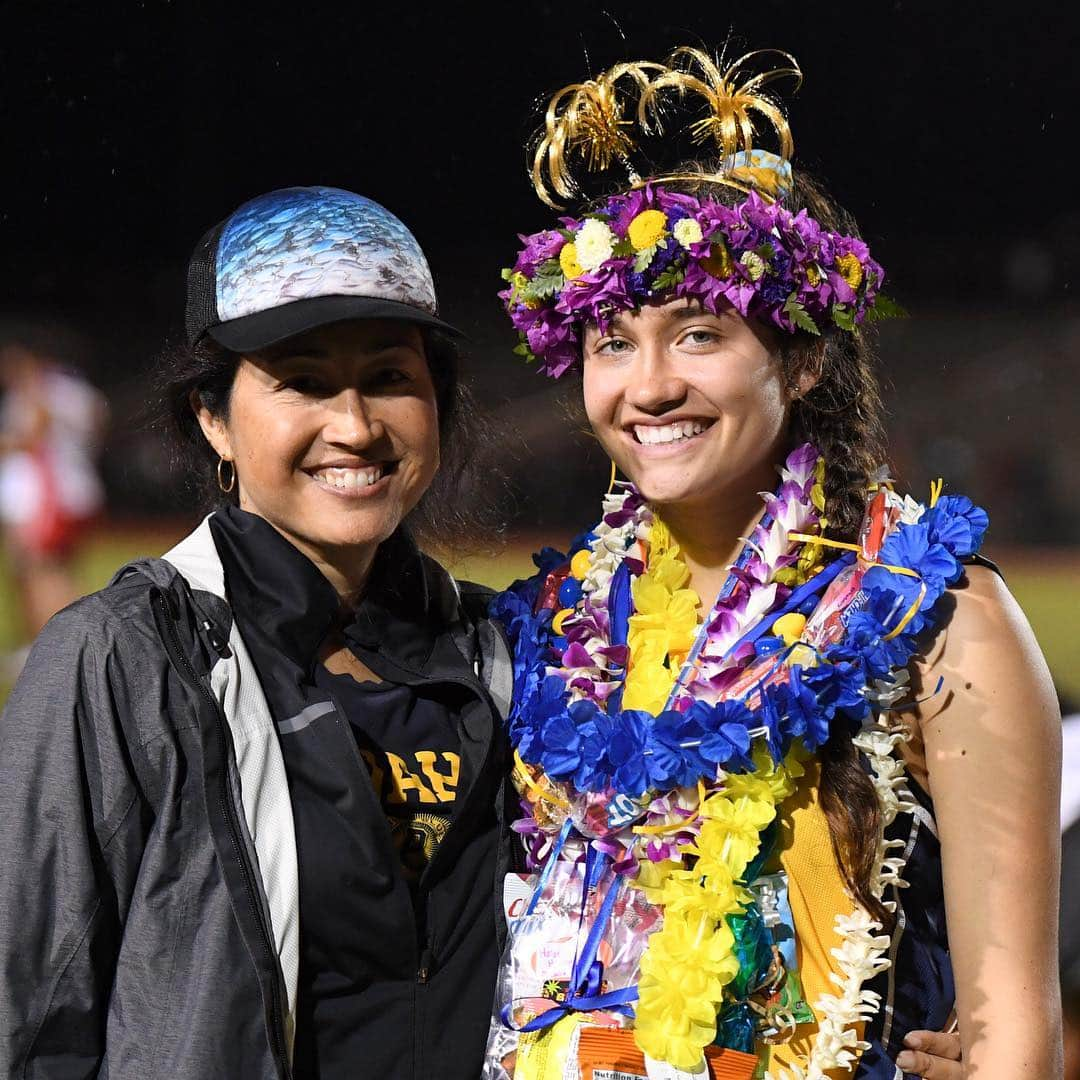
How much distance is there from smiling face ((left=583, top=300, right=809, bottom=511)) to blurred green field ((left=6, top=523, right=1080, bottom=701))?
8.71 feet

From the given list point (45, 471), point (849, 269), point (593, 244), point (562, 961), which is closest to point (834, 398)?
point (849, 269)

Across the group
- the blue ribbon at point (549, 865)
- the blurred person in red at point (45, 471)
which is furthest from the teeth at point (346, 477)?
the blurred person in red at point (45, 471)

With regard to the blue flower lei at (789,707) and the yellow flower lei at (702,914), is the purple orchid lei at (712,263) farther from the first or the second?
the yellow flower lei at (702,914)

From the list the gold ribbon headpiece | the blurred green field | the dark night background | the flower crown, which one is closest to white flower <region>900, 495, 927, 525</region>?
the flower crown

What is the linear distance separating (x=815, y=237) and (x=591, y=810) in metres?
0.86

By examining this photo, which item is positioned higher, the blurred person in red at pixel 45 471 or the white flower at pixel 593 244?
the blurred person in red at pixel 45 471

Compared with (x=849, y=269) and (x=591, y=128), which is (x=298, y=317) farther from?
(x=849, y=269)

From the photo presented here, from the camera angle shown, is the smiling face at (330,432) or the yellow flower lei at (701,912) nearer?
the yellow flower lei at (701,912)

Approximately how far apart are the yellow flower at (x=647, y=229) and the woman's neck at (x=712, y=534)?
392 mm

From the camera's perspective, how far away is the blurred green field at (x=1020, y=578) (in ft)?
15.8

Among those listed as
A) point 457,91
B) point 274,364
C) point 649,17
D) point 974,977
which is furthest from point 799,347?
point 457,91

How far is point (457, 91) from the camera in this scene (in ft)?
15.9

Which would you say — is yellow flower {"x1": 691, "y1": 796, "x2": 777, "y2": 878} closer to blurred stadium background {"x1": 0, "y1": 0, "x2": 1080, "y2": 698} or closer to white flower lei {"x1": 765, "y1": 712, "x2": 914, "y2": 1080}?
white flower lei {"x1": 765, "y1": 712, "x2": 914, "y2": 1080}

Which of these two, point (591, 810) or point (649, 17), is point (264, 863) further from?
point (649, 17)
